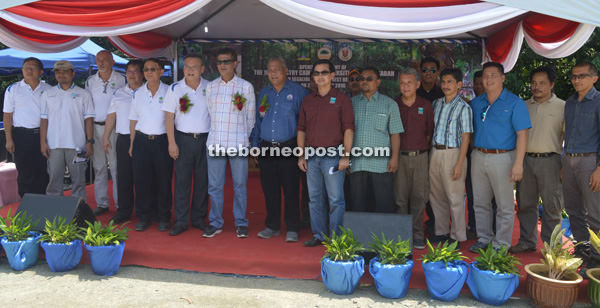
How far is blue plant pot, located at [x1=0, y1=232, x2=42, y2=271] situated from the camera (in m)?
3.79

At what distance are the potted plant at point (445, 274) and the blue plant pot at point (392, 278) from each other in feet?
0.47

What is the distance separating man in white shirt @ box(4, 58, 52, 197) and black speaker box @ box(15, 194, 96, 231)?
1.17m

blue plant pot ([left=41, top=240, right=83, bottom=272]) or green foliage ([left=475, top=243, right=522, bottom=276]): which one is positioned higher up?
green foliage ([left=475, top=243, right=522, bottom=276])

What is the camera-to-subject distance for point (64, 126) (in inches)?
198

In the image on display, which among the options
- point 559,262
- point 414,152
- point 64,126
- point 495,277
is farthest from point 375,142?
point 64,126

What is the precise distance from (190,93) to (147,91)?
48 centimetres

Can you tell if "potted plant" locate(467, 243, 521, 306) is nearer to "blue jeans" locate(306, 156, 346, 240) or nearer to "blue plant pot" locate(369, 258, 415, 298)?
"blue plant pot" locate(369, 258, 415, 298)

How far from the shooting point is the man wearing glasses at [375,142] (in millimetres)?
4004

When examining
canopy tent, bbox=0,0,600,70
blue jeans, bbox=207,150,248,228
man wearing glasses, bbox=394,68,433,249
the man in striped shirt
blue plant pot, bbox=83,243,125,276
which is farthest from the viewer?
blue jeans, bbox=207,150,248,228

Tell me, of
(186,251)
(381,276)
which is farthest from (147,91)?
(381,276)

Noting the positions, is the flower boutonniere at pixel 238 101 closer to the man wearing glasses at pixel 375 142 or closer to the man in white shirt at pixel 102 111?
the man wearing glasses at pixel 375 142

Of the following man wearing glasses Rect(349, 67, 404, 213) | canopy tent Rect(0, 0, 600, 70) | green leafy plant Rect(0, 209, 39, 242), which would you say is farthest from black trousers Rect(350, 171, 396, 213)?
green leafy plant Rect(0, 209, 39, 242)

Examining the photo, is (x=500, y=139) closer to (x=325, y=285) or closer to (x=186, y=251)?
(x=325, y=285)

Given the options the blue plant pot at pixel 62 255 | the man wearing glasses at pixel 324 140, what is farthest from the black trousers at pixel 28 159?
the man wearing glasses at pixel 324 140
